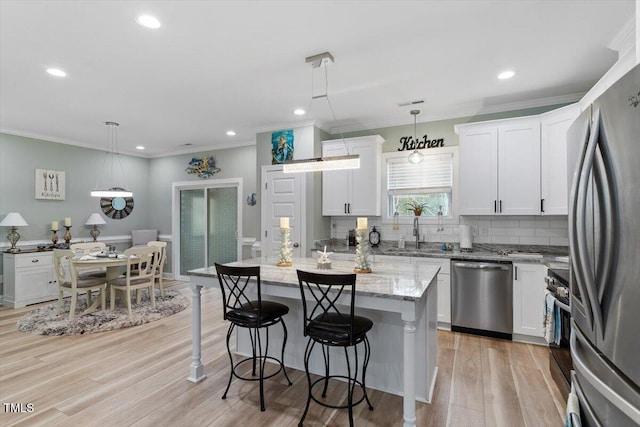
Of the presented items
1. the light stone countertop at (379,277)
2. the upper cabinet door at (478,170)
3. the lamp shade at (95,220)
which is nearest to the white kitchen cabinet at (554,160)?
the upper cabinet door at (478,170)

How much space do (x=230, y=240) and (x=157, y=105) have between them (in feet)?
9.85

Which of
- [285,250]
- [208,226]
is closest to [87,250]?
[208,226]

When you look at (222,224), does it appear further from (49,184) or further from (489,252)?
(489,252)

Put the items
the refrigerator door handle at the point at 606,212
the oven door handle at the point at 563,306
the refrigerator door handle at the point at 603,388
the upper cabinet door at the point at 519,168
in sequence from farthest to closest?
the upper cabinet door at the point at 519,168
the oven door handle at the point at 563,306
the refrigerator door handle at the point at 606,212
the refrigerator door handle at the point at 603,388

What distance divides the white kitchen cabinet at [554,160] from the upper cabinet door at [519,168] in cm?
6

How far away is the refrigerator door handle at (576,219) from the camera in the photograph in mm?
1228

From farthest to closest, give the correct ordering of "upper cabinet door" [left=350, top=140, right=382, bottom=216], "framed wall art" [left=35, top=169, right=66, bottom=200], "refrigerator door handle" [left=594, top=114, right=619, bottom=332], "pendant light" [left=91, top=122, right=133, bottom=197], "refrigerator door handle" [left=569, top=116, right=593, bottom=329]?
"framed wall art" [left=35, top=169, right=66, bottom=200] < "pendant light" [left=91, top=122, right=133, bottom=197] < "upper cabinet door" [left=350, top=140, right=382, bottom=216] < "refrigerator door handle" [left=569, top=116, right=593, bottom=329] < "refrigerator door handle" [left=594, top=114, right=619, bottom=332]

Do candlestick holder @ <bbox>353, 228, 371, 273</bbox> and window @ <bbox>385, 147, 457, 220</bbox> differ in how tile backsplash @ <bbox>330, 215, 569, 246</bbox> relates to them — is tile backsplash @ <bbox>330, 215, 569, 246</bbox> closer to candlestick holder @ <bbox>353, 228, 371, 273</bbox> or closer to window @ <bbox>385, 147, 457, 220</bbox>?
window @ <bbox>385, 147, 457, 220</bbox>

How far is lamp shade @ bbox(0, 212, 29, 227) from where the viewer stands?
495cm

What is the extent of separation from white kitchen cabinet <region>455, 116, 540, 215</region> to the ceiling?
395 mm

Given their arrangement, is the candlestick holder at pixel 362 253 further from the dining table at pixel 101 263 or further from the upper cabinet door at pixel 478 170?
the dining table at pixel 101 263

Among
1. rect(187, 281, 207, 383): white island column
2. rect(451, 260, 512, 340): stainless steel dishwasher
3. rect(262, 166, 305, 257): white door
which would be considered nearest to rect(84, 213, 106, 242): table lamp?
rect(262, 166, 305, 257): white door

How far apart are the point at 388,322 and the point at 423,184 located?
260cm

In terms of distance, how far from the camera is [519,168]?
149 inches
